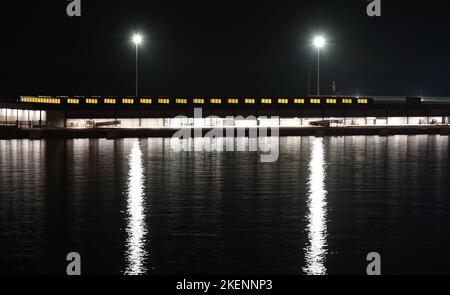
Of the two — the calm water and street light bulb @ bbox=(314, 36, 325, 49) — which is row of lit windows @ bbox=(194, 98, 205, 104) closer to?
street light bulb @ bbox=(314, 36, 325, 49)

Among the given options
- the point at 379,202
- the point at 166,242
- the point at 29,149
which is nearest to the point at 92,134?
the point at 29,149

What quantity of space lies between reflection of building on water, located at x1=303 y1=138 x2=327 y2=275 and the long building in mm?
65159

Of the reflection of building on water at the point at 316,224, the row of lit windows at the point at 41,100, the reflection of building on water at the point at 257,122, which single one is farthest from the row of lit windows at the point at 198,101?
the reflection of building on water at the point at 316,224

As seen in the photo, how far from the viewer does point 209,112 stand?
4766 inches

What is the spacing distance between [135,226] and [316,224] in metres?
7.08

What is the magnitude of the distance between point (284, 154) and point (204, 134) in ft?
124

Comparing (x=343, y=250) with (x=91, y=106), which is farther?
(x=91, y=106)

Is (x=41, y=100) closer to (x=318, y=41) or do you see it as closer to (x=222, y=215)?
(x=318, y=41)

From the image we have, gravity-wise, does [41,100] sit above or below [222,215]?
above

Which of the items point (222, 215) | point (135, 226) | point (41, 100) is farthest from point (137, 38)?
point (135, 226)

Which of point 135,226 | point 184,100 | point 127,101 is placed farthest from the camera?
point 184,100

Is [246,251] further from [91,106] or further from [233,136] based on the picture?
[91,106]

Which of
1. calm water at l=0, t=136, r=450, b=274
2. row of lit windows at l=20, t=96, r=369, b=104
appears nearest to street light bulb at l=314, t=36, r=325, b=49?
row of lit windows at l=20, t=96, r=369, b=104

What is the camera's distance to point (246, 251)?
81.0 feet
